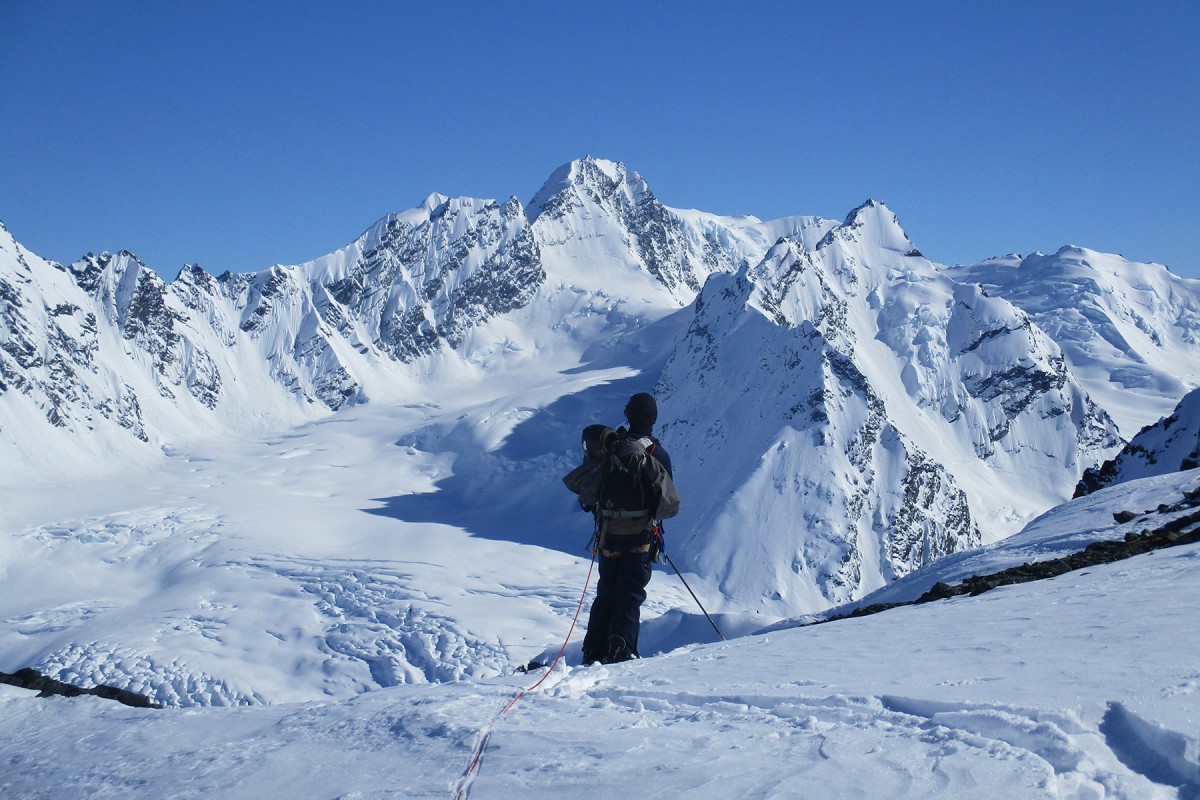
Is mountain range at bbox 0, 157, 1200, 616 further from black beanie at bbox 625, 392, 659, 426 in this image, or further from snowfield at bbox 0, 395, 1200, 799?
black beanie at bbox 625, 392, 659, 426

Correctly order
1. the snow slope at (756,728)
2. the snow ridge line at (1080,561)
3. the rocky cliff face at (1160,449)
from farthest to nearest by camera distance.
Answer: the rocky cliff face at (1160,449) < the snow ridge line at (1080,561) < the snow slope at (756,728)

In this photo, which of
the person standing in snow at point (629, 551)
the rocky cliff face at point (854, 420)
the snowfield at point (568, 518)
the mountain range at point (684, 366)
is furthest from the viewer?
the mountain range at point (684, 366)

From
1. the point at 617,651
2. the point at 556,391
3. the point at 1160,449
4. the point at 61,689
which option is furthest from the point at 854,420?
the point at 61,689

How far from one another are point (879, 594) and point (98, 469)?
114364 mm

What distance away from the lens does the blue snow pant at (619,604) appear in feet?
30.3

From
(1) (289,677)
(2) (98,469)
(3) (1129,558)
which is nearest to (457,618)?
(1) (289,677)

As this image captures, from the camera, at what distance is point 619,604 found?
9266 mm

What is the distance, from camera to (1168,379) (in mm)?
158500

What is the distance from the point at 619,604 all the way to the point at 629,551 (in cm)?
58

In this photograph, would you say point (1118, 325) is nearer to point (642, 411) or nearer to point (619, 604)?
point (642, 411)

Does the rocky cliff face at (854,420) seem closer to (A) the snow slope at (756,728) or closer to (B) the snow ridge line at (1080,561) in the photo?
(B) the snow ridge line at (1080,561)

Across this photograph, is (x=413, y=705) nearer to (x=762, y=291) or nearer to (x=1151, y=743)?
(x=1151, y=743)

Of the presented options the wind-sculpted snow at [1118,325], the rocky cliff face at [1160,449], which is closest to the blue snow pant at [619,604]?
the rocky cliff face at [1160,449]

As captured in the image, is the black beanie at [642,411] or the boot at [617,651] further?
the black beanie at [642,411]
